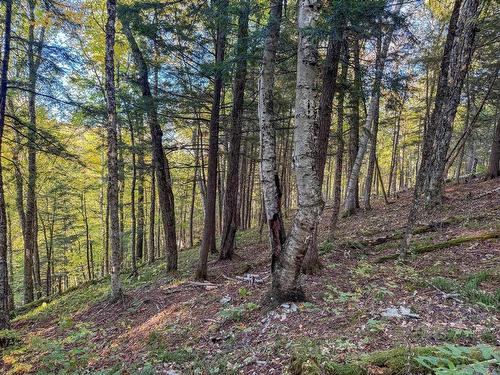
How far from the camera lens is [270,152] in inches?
234

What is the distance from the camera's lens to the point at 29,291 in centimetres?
1420

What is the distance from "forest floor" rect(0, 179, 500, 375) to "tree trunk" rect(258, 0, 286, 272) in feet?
3.98

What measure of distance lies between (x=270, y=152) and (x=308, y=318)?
9.36 feet

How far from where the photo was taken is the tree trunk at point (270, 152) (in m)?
5.62

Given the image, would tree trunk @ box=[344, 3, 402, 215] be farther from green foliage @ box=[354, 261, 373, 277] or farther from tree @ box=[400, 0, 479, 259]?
green foliage @ box=[354, 261, 373, 277]

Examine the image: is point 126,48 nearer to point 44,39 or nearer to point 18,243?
point 44,39

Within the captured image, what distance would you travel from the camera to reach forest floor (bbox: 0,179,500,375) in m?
3.91

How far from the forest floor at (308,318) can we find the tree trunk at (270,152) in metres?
1.21

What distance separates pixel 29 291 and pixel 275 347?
14330 mm

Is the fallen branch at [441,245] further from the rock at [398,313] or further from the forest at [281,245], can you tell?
the rock at [398,313]

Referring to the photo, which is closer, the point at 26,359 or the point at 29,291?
the point at 26,359

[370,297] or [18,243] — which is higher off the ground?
[370,297]

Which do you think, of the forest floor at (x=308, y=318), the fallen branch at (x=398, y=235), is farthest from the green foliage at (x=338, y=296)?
A: the fallen branch at (x=398, y=235)

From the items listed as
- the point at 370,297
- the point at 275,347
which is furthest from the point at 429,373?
the point at 370,297
